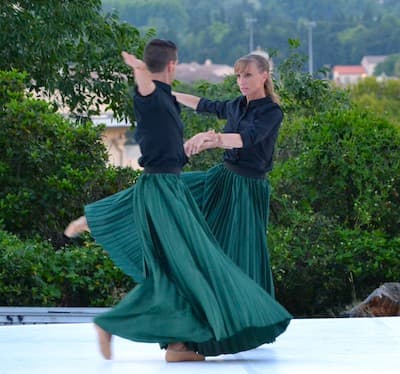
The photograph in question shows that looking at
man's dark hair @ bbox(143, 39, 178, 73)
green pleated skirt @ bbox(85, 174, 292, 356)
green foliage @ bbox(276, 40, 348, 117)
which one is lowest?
green pleated skirt @ bbox(85, 174, 292, 356)

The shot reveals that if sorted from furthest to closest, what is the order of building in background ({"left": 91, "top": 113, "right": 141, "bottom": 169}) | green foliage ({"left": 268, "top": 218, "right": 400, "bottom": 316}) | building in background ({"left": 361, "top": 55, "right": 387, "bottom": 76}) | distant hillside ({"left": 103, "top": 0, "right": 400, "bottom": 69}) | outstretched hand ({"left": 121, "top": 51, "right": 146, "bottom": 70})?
building in background ({"left": 361, "top": 55, "right": 387, "bottom": 76}), distant hillside ({"left": 103, "top": 0, "right": 400, "bottom": 69}), building in background ({"left": 91, "top": 113, "right": 141, "bottom": 169}), green foliage ({"left": 268, "top": 218, "right": 400, "bottom": 316}), outstretched hand ({"left": 121, "top": 51, "right": 146, "bottom": 70})

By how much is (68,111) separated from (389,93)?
192 feet

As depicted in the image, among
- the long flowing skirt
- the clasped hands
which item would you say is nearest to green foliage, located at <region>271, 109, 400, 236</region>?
the long flowing skirt

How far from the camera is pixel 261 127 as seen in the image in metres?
6.36

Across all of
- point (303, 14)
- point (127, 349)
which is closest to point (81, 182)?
point (127, 349)

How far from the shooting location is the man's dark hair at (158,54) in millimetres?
5941

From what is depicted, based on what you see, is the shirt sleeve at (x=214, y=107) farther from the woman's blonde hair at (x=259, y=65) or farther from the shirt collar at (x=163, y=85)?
the shirt collar at (x=163, y=85)

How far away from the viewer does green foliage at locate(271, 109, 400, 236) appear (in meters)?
10.2

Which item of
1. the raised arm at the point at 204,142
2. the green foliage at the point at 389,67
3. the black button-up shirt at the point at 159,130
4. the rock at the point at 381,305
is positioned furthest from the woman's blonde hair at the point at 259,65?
the green foliage at the point at 389,67

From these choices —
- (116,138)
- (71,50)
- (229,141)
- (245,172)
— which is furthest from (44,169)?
(116,138)

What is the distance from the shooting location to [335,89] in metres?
13.8

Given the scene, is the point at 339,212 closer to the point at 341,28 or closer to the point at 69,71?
the point at 69,71

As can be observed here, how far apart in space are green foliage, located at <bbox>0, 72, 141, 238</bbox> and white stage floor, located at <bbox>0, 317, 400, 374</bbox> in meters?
2.49

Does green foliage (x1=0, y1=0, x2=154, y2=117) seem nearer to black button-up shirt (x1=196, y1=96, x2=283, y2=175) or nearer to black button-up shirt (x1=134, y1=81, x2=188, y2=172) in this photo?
black button-up shirt (x1=196, y1=96, x2=283, y2=175)
